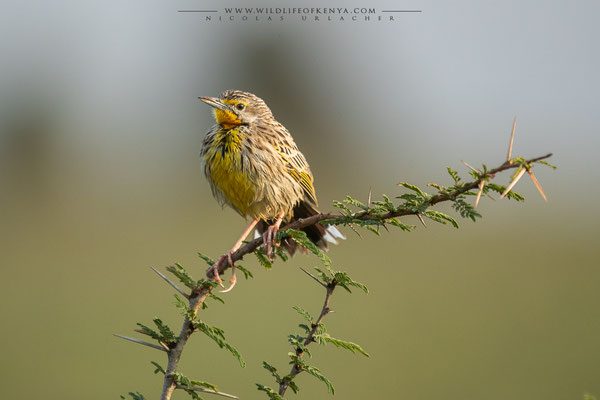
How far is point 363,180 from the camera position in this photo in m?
15.8

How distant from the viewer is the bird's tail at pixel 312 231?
4324mm

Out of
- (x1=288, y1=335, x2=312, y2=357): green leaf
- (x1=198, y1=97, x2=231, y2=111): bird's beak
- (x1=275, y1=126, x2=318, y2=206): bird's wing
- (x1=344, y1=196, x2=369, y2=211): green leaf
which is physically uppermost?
(x1=198, y1=97, x2=231, y2=111): bird's beak

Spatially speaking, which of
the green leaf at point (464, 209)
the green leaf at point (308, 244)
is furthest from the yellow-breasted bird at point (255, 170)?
the green leaf at point (464, 209)

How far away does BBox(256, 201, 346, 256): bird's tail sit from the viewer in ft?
14.2

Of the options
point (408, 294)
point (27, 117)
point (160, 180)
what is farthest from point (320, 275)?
point (27, 117)

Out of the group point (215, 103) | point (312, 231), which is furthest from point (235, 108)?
point (312, 231)

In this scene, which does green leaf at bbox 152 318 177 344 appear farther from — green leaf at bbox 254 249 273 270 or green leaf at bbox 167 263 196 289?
green leaf at bbox 254 249 273 270

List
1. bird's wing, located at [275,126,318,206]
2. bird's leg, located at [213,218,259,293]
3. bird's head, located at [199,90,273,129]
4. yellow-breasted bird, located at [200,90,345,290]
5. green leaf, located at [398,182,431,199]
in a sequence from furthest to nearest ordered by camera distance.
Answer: bird's head, located at [199,90,273,129]
bird's wing, located at [275,126,318,206]
yellow-breasted bird, located at [200,90,345,290]
bird's leg, located at [213,218,259,293]
green leaf, located at [398,182,431,199]

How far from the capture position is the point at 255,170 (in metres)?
4.24

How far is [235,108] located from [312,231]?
0.87 m

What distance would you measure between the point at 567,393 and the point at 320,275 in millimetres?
7279

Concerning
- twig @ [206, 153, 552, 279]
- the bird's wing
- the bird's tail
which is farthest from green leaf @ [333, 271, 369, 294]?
the bird's wing

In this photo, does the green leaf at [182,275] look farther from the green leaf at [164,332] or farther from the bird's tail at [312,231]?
the bird's tail at [312,231]

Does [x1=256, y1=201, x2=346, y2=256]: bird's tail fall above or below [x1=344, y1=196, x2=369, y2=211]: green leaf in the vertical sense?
above
